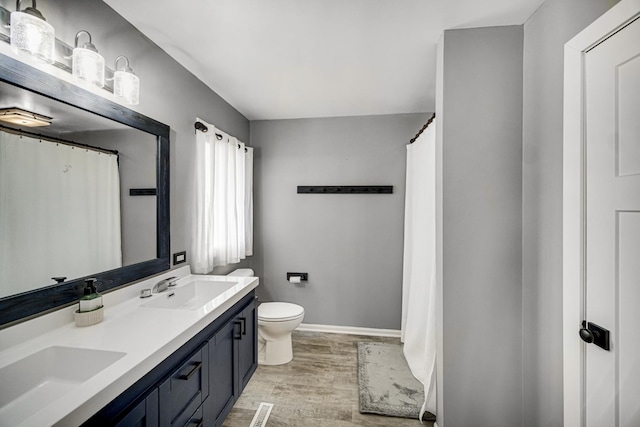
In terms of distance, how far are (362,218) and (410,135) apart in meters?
1.06

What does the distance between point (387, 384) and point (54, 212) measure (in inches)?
94.9

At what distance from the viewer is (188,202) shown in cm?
208

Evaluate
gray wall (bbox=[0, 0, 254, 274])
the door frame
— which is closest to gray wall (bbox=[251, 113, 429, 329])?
gray wall (bbox=[0, 0, 254, 274])

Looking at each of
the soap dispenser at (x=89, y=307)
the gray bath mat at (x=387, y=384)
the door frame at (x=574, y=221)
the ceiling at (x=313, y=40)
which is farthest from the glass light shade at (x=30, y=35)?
the gray bath mat at (x=387, y=384)

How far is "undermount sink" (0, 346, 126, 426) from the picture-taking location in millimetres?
891

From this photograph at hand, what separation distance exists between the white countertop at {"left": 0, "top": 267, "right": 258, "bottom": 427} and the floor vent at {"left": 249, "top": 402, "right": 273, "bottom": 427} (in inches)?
34.8

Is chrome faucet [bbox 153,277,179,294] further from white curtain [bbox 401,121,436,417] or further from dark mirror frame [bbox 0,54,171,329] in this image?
white curtain [bbox 401,121,436,417]

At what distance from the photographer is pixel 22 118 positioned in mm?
1069

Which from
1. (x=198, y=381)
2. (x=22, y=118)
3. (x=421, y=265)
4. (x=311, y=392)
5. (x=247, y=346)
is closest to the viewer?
(x=22, y=118)

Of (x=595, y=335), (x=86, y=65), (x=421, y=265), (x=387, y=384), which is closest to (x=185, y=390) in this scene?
(x=86, y=65)

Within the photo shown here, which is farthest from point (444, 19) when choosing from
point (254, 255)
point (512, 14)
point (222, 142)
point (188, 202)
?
point (254, 255)

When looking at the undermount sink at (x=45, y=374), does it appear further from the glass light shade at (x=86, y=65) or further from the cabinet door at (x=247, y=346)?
the glass light shade at (x=86, y=65)

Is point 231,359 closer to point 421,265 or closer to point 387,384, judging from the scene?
point 387,384

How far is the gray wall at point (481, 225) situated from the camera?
1.60 m
